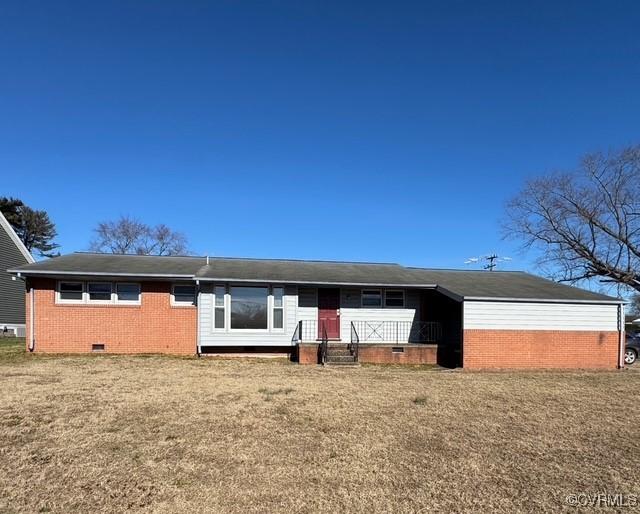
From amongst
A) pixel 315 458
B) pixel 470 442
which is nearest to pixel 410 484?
pixel 315 458

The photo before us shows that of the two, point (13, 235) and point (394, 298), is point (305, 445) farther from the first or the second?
point (13, 235)

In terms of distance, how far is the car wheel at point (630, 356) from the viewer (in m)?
19.0

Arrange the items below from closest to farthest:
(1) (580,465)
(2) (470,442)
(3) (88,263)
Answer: (1) (580,465) < (2) (470,442) < (3) (88,263)

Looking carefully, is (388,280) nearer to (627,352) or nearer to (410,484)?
(627,352)

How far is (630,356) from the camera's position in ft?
62.6

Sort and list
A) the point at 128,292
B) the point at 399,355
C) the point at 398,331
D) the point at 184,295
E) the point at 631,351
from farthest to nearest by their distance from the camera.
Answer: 1. the point at 631,351
2. the point at 398,331
3. the point at 184,295
4. the point at 399,355
5. the point at 128,292

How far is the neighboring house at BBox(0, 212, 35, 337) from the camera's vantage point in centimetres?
2545

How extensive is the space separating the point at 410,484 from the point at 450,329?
13438 millimetres

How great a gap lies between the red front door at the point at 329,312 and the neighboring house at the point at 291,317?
1.4 inches

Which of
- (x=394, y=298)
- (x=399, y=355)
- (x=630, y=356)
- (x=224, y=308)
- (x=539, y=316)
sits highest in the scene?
(x=394, y=298)

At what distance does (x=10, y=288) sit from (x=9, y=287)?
97 mm

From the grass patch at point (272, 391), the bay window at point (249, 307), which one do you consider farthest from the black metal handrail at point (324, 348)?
the grass patch at point (272, 391)

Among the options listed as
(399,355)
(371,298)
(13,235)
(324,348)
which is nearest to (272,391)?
(324,348)

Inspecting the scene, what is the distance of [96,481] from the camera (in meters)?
4.95
